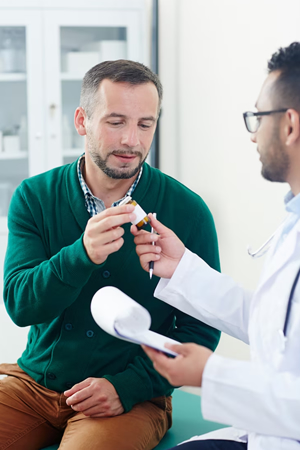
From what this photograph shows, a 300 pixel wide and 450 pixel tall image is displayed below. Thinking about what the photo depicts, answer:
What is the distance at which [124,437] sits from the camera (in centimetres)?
140

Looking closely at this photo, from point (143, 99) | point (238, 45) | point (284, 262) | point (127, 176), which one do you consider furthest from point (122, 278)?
point (238, 45)

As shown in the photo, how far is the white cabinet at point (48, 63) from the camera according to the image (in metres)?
3.06

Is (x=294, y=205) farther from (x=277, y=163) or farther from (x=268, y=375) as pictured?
(x=268, y=375)

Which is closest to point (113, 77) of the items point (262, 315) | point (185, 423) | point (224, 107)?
point (262, 315)

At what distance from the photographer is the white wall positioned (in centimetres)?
251

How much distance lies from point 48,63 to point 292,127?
2.24 metres

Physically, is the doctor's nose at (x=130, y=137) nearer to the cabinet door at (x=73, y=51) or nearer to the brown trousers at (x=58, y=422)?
the brown trousers at (x=58, y=422)

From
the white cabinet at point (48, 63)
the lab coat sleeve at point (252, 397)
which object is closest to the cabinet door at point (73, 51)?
the white cabinet at point (48, 63)

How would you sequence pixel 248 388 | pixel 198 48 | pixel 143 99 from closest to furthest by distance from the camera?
pixel 248 388 < pixel 143 99 < pixel 198 48

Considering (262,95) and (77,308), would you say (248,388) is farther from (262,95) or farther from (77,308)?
(77,308)

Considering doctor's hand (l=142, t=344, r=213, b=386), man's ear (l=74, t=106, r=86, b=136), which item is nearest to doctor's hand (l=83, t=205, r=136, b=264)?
doctor's hand (l=142, t=344, r=213, b=386)

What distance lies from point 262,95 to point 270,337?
1.61ft

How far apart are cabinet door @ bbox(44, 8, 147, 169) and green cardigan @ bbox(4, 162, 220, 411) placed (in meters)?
1.50

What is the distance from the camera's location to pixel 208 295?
4.50 ft
